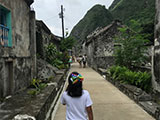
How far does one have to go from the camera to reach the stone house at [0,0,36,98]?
5.07 m

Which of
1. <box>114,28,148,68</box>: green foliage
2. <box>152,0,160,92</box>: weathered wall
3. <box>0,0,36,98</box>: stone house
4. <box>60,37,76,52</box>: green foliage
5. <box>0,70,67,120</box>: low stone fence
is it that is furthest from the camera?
<box>60,37,76,52</box>: green foliage

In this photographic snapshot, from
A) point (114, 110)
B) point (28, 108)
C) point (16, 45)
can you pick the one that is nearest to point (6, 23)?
point (16, 45)

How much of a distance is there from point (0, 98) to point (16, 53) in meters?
1.89

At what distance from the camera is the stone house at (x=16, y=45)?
5.07 m

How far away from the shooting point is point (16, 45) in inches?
235

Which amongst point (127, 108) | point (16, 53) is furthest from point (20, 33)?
point (127, 108)

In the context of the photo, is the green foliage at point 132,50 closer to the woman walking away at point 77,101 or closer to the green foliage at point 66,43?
the woman walking away at point 77,101

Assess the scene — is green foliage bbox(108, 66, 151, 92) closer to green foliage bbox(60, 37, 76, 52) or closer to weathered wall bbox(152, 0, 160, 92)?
weathered wall bbox(152, 0, 160, 92)

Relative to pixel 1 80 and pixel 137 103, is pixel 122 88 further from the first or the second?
pixel 1 80

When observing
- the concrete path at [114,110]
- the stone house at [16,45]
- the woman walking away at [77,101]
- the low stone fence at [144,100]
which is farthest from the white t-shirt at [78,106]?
the stone house at [16,45]

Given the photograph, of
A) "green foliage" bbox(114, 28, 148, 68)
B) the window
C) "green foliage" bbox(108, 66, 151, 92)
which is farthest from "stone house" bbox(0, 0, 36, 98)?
"green foliage" bbox(114, 28, 148, 68)

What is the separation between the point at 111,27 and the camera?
16.6 meters

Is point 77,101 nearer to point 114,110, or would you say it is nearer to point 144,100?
point 114,110

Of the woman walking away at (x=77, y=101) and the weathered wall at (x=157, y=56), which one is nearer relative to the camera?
the woman walking away at (x=77, y=101)
